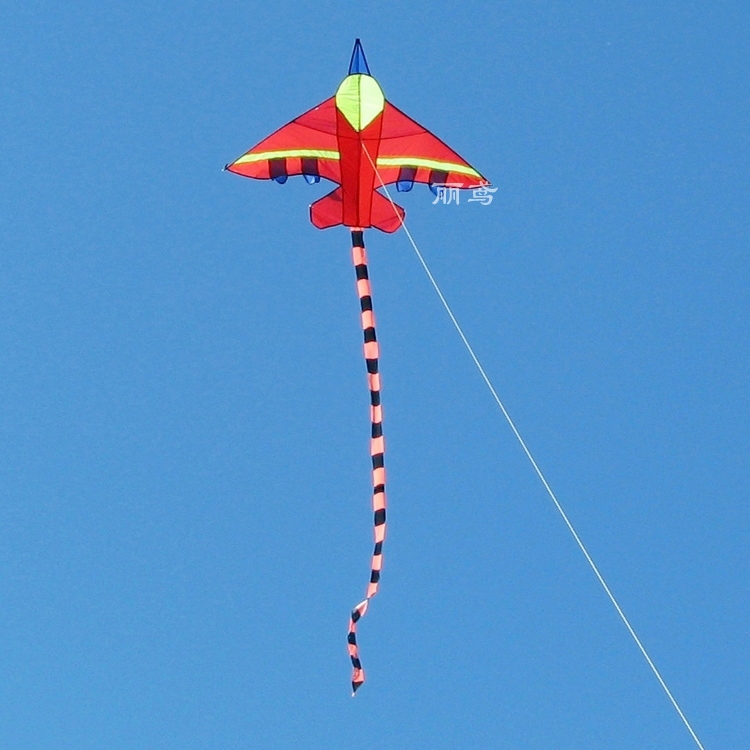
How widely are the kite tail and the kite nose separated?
116 centimetres

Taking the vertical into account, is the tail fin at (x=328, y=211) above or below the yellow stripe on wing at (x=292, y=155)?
below

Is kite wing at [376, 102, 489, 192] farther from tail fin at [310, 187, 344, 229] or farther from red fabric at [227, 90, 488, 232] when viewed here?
tail fin at [310, 187, 344, 229]

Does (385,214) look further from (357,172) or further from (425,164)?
(425,164)

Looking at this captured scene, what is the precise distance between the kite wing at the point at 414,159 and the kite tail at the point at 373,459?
679 millimetres

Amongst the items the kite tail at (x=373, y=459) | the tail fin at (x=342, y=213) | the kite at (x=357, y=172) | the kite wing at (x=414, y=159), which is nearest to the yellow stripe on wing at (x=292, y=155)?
the kite at (x=357, y=172)

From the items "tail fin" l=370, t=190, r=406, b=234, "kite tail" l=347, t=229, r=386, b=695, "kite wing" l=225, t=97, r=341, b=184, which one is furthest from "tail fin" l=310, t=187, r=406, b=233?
"kite tail" l=347, t=229, r=386, b=695

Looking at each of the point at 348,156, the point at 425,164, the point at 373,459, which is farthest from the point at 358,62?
the point at 373,459

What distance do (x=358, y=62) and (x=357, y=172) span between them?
25.7 inches

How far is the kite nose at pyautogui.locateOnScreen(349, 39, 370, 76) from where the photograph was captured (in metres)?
6.69

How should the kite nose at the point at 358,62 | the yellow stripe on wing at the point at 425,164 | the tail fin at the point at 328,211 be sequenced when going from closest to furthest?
the kite nose at the point at 358,62
the tail fin at the point at 328,211
the yellow stripe on wing at the point at 425,164

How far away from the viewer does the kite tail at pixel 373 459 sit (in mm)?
6891

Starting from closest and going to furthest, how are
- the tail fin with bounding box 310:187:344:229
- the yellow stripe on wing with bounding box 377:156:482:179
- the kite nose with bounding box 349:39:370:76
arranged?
the kite nose with bounding box 349:39:370:76
the tail fin with bounding box 310:187:344:229
the yellow stripe on wing with bounding box 377:156:482:179

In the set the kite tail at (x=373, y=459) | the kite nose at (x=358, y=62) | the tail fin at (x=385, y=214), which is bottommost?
the kite tail at (x=373, y=459)

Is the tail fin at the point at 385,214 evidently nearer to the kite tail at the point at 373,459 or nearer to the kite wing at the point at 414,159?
the kite wing at the point at 414,159
